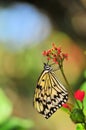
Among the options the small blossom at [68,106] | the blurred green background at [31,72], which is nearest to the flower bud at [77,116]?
the small blossom at [68,106]

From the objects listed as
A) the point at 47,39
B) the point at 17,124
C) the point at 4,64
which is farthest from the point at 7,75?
the point at 17,124

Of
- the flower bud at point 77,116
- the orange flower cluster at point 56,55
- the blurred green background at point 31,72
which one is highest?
the orange flower cluster at point 56,55

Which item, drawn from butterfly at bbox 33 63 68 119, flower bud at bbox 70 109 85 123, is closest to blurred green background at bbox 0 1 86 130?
butterfly at bbox 33 63 68 119

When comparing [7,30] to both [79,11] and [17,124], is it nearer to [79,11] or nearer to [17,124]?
[79,11]

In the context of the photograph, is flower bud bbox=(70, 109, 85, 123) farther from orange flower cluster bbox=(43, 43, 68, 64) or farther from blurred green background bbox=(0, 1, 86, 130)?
blurred green background bbox=(0, 1, 86, 130)

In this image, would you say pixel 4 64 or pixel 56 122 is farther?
pixel 4 64

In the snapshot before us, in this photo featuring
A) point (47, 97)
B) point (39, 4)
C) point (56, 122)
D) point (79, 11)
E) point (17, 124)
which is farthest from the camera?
point (39, 4)

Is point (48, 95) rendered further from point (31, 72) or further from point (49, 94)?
point (31, 72)

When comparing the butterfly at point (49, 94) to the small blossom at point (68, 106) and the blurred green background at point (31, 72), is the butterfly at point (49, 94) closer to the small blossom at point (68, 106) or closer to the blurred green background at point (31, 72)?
the small blossom at point (68, 106)
